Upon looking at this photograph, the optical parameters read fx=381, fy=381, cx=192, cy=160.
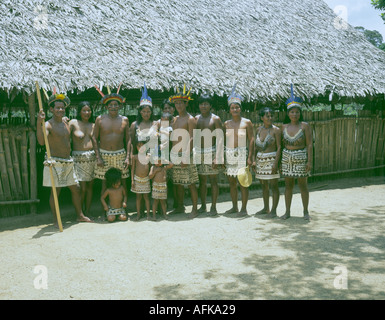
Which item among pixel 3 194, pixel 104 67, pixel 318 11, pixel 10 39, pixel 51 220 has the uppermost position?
pixel 318 11

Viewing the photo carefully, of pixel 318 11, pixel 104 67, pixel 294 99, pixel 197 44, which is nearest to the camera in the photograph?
pixel 294 99

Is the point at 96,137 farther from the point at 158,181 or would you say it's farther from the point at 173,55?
the point at 173,55

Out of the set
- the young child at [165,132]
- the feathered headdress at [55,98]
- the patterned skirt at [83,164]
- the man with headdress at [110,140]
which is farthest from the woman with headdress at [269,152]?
the feathered headdress at [55,98]

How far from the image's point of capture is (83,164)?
564 cm

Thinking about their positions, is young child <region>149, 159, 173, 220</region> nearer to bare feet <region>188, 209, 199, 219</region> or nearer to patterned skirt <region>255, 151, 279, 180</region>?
bare feet <region>188, 209, 199, 219</region>

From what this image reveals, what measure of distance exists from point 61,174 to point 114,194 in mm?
800

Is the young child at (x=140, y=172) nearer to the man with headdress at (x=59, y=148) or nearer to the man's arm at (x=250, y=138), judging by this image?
the man with headdress at (x=59, y=148)

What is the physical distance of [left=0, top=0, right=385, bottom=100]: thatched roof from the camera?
612cm

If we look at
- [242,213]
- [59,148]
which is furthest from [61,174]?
[242,213]

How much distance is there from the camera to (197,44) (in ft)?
25.2

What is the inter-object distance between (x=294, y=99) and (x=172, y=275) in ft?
10.5

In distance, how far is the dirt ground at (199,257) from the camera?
10.6 feet
